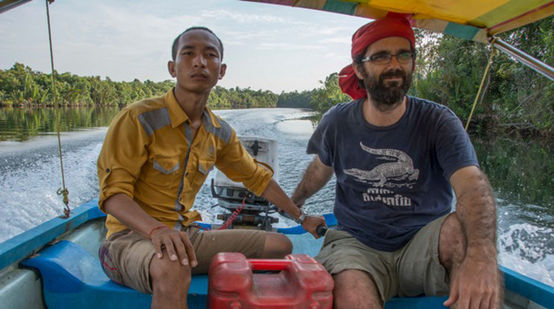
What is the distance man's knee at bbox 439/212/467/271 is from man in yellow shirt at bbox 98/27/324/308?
65cm

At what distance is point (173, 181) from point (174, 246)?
0.46m

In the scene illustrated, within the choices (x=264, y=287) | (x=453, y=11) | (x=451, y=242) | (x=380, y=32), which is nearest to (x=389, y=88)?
(x=380, y=32)

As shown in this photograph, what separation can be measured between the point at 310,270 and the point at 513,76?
52.1 feet

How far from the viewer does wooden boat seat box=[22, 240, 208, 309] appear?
1.43 meters

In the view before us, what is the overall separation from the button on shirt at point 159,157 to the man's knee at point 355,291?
2.51ft

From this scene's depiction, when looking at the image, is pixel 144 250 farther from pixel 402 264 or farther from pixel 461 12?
pixel 461 12

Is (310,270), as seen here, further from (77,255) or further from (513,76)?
(513,76)

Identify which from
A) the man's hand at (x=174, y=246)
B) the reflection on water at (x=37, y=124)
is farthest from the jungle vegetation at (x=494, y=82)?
the man's hand at (x=174, y=246)

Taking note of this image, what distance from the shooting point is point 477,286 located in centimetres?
121

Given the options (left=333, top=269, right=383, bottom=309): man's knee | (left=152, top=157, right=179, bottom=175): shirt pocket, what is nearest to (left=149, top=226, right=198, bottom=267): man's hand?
(left=152, top=157, right=179, bottom=175): shirt pocket

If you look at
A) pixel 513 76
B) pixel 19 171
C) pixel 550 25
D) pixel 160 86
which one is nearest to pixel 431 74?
pixel 513 76

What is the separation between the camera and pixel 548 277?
4000 millimetres

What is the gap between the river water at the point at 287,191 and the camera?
4708 millimetres

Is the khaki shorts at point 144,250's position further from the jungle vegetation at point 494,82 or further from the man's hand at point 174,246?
the jungle vegetation at point 494,82
